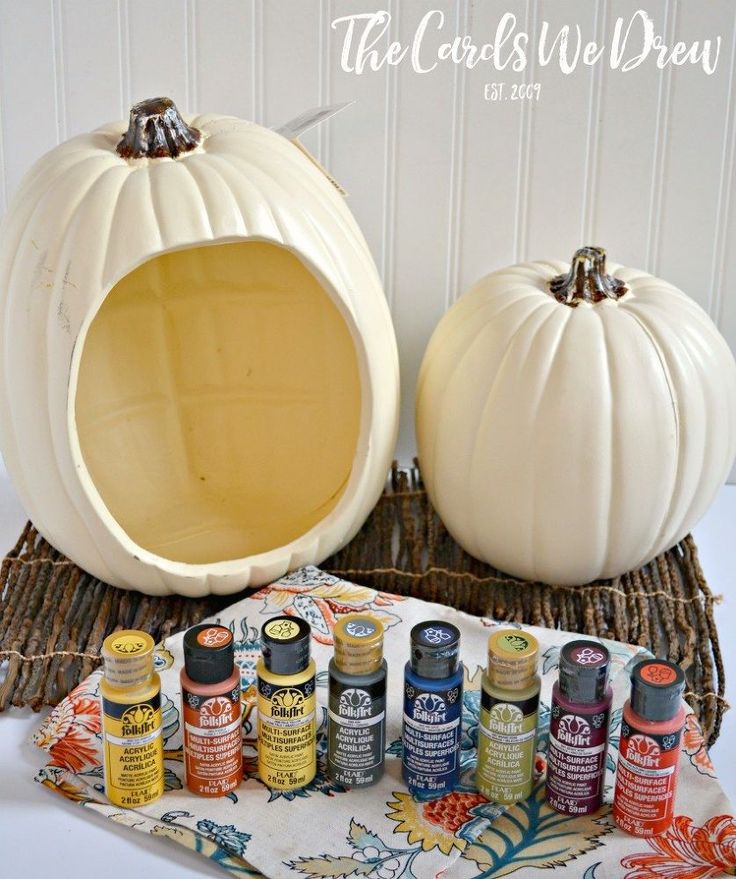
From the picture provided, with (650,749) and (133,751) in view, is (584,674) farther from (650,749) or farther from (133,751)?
(133,751)

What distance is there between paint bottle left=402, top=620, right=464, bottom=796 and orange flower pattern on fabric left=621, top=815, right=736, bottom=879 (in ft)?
0.57

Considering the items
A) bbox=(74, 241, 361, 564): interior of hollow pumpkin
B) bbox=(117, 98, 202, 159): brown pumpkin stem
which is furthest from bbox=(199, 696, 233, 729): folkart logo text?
bbox=(117, 98, 202, 159): brown pumpkin stem

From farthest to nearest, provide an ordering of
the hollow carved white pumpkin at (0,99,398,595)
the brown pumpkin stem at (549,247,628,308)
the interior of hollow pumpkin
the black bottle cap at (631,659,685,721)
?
the interior of hollow pumpkin → the brown pumpkin stem at (549,247,628,308) → the hollow carved white pumpkin at (0,99,398,595) → the black bottle cap at (631,659,685,721)

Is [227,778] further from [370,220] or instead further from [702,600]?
[370,220]

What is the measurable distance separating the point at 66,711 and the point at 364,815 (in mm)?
322

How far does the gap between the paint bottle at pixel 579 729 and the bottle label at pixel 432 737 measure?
0.09 m

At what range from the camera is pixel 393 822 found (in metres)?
1.02

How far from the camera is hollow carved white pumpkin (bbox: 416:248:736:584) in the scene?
1.28m

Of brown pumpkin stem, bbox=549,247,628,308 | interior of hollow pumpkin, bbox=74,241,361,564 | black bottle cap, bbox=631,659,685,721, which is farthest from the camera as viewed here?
interior of hollow pumpkin, bbox=74,241,361,564

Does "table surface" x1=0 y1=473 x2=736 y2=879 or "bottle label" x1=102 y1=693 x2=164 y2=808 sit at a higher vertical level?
"bottle label" x1=102 y1=693 x2=164 y2=808

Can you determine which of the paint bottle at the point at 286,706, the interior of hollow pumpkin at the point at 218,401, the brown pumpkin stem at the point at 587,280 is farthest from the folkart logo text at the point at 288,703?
the brown pumpkin stem at the point at 587,280

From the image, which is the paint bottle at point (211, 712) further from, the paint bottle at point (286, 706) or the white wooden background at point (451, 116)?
the white wooden background at point (451, 116)

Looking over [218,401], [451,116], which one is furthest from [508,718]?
[451,116]

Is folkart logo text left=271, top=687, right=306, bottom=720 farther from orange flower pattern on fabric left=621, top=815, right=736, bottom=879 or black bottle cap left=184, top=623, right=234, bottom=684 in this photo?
orange flower pattern on fabric left=621, top=815, right=736, bottom=879
